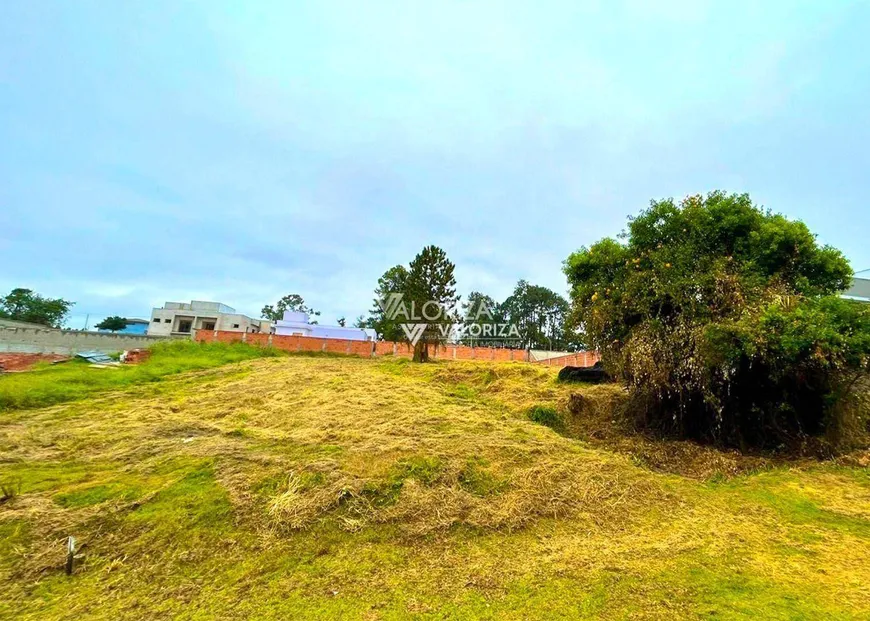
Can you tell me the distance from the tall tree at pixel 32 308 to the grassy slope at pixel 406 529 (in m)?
43.3

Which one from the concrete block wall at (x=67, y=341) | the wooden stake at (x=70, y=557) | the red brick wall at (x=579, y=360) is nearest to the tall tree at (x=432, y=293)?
the red brick wall at (x=579, y=360)

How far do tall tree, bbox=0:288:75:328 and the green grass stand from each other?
31582mm

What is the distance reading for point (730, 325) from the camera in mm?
4121

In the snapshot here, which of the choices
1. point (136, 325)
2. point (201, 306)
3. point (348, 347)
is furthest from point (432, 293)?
point (136, 325)

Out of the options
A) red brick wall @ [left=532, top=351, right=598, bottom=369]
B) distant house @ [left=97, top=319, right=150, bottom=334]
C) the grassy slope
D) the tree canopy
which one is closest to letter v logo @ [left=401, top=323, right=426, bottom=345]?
the tree canopy

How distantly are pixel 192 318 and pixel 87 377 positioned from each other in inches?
1041

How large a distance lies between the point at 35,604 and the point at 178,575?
0.58m

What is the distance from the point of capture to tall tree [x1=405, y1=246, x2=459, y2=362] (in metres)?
18.0

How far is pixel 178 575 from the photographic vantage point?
2.11m

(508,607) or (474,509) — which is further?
(474,509)

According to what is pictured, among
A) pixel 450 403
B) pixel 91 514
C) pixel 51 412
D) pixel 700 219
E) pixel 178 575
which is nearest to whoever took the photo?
pixel 178 575

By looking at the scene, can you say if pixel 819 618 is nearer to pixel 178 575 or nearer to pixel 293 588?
pixel 293 588

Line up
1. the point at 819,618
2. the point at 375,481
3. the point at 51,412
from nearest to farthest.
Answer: the point at 819,618
the point at 375,481
the point at 51,412

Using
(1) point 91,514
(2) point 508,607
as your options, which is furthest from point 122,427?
(2) point 508,607
